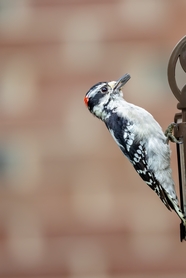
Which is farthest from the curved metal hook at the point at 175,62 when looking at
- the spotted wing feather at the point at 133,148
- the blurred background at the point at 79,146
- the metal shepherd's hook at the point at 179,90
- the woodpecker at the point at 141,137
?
the blurred background at the point at 79,146

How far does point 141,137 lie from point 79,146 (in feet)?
6.76

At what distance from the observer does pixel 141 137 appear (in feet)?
9.63

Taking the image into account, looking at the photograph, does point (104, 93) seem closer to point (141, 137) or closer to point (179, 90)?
point (141, 137)

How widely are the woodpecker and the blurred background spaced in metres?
1.86

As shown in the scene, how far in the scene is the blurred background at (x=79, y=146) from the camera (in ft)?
16.1

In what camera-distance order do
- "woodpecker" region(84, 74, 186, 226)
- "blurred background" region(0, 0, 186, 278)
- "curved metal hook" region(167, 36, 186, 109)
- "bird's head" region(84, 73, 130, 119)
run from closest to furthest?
"curved metal hook" region(167, 36, 186, 109) < "woodpecker" region(84, 74, 186, 226) < "bird's head" region(84, 73, 130, 119) < "blurred background" region(0, 0, 186, 278)

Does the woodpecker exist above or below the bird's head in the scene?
below

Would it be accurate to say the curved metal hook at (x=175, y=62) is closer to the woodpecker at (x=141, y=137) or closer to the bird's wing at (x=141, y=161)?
the woodpecker at (x=141, y=137)

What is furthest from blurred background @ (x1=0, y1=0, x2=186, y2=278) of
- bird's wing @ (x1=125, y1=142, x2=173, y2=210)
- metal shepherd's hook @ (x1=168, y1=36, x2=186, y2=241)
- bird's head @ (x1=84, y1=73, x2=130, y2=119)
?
metal shepherd's hook @ (x1=168, y1=36, x2=186, y2=241)

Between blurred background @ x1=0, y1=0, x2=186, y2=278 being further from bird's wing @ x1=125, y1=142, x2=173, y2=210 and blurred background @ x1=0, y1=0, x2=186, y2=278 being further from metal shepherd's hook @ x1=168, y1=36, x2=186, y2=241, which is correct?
metal shepherd's hook @ x1=168, y1=36, x2=186, y2=241

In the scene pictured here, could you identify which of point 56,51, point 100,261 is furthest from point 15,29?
point 100,261

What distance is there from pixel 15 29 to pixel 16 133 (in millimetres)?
1006

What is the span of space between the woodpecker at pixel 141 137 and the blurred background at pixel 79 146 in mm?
1861

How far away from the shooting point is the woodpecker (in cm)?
286
